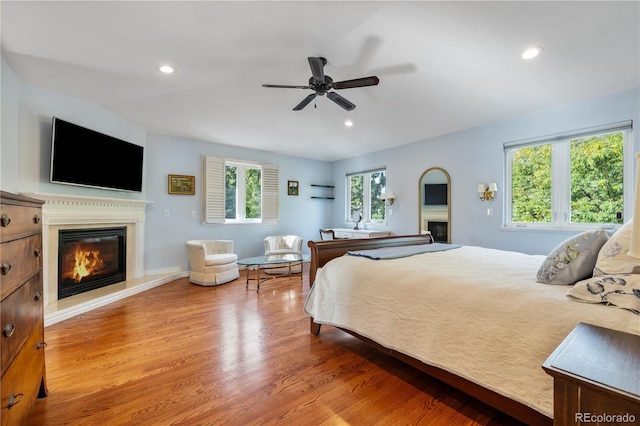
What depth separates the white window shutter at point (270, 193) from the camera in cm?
596

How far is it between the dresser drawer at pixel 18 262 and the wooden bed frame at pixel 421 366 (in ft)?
5.69

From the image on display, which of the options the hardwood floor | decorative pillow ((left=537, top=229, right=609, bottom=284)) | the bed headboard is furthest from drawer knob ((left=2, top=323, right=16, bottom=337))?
decorative pillow ((left=537, top=229, right=609, bottom=284))

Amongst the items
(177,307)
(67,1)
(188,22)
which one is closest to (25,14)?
(67,1)

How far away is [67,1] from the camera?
1.83m

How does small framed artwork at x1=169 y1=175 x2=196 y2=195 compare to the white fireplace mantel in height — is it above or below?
above

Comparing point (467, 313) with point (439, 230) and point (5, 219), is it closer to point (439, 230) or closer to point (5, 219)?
point (5, 219)

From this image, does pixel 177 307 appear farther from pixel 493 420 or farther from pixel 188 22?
pixel 493 420

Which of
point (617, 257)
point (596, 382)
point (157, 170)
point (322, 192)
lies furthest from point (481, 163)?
point (157, 170)

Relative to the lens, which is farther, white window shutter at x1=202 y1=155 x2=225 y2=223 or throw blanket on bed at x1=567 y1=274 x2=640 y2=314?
white window shutter at x1=202 y1=155 x2=225 y2=223

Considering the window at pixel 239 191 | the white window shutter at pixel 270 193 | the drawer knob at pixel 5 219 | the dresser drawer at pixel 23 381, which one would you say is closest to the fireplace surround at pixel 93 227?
the window at pixel 239 191

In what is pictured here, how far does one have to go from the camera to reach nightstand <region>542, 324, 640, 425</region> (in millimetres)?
651

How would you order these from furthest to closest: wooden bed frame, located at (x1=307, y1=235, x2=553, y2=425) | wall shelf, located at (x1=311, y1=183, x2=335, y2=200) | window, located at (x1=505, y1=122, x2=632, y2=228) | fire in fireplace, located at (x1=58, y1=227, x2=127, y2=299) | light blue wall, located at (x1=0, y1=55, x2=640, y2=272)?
wall shelf, located at (x1=311, y1=183, x2=335, y2=200) → fire in fireplace, located at (x1=58, y1=227, x2=127, y2=299) → window, located at (x1=505, y1=122, x2=632, y2=228) → light blue wall, located at (x1=0, y1=55, x2=640, y2=272) → wooden bed frame, located at (x1=307, y1=235, x2=553, y2=425)

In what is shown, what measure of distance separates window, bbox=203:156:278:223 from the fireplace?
10.2 ft

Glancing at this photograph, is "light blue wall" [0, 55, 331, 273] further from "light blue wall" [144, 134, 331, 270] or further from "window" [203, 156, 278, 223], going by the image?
"window" [203, 156, 278, 223]
